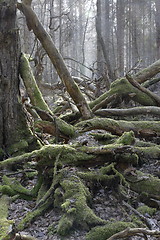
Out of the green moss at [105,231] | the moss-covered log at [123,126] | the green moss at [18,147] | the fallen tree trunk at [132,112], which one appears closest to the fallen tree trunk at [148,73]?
the fallen tree trunk at [132,112]

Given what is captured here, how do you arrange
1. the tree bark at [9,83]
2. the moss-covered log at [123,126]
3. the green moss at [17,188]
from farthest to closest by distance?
the moss-covered log at [123,126] → the tree bark at [9,83] → the green moss at [17,188]

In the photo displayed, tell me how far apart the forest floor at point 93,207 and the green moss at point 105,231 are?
11 centimetres

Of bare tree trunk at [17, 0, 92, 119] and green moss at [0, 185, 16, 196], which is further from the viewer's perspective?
bare tree trunk at [17, 0, 92, 119]

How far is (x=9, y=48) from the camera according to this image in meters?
5.15

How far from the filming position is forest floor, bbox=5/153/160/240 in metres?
2.96

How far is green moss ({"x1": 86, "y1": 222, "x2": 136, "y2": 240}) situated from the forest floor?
11cm

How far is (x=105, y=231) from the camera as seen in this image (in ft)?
9.20

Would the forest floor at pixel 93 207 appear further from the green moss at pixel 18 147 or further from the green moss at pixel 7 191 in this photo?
the green moss at pixel 18 147

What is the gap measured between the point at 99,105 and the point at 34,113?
7.88ft

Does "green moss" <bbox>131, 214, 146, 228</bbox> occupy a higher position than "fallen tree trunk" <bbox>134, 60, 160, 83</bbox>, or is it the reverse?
"fallen tree trunk" <bbox>134, 60, 160, 83</bbox>

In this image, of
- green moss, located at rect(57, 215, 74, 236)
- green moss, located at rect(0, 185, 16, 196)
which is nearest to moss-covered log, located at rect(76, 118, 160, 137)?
green moss, located at rect(0, 185, 16, 196)

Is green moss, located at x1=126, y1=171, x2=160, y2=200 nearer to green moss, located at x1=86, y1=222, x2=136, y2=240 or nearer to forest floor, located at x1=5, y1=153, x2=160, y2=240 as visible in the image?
forest floor, located at x1=5, y1=153, x2=160, y2=240

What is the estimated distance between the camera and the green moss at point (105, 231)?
9.09ft

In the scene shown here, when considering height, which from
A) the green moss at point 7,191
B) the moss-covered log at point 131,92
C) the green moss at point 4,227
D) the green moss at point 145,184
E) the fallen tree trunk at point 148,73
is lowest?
the green moss at point 7,191
